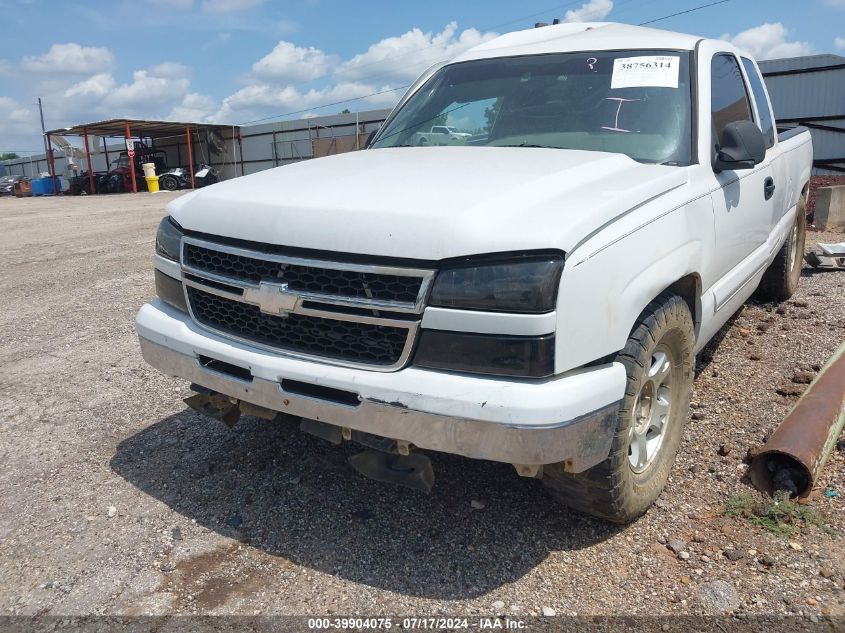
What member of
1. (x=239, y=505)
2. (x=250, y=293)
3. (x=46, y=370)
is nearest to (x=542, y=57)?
(x=250, y=293)

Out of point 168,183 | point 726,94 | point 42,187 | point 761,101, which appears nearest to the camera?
point 726,94

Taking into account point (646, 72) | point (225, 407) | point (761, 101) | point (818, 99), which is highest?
point (818, 99)

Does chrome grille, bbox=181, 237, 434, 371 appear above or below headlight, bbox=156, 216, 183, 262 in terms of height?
below

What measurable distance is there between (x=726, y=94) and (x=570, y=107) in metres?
1.04

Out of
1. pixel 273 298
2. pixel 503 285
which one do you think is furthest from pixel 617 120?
pixel 273 298

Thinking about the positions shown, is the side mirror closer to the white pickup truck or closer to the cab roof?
the white pickup truck

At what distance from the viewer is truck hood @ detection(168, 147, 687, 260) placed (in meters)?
2.13

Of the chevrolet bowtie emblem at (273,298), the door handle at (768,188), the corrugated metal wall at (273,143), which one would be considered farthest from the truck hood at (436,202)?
the corrugated metal wall at (273,143)

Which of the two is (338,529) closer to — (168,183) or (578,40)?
(578,40)

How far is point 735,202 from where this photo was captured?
137 inches

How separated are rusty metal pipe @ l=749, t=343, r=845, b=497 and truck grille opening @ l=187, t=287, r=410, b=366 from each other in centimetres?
180

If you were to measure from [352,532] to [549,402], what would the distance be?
1153mm

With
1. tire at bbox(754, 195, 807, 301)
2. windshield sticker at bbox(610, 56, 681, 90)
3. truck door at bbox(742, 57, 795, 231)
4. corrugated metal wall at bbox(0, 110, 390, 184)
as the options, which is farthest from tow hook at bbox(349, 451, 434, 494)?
corrugated metal wall at bbox(0, 110, 390, 184)

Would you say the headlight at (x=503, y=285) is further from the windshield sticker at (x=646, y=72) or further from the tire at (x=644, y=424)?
the windshield sticker at (x=646, y=72)
